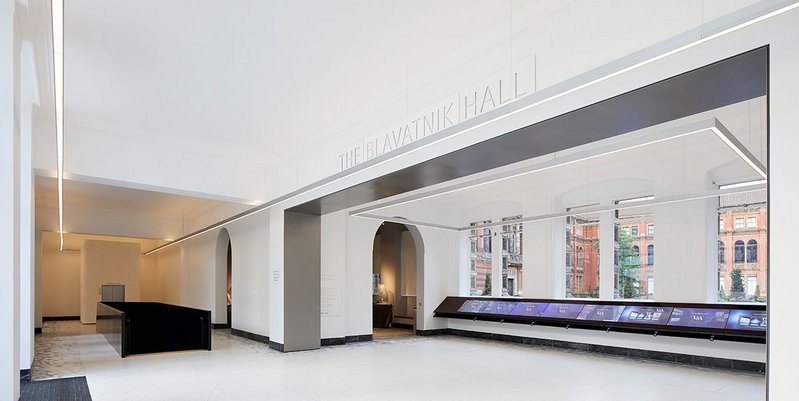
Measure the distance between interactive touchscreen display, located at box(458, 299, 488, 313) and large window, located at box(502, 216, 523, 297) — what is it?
712 millimetres

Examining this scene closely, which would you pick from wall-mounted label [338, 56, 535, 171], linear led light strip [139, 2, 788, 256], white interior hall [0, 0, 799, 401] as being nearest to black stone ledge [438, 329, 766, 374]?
white interior hall [0, 0, 799, 401]

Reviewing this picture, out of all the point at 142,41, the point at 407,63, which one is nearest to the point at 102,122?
the point at 142,41

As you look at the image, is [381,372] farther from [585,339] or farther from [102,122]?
[102,122]

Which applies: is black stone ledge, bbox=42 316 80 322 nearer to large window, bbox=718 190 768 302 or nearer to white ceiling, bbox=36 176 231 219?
white ceiling, bbox=36 176 231 219

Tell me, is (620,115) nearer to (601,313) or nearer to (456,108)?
(456,108)

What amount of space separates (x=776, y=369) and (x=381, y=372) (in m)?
5.47

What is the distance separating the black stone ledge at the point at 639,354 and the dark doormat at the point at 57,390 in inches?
288

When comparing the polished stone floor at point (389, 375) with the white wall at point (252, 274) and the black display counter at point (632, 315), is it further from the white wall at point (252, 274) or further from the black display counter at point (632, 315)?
the white wall at point (252, 274)

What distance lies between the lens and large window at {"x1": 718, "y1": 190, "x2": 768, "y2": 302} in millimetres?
8273

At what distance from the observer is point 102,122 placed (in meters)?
8.02

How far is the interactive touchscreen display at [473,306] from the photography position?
12.0 meters

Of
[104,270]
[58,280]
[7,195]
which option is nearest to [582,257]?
[7,195]

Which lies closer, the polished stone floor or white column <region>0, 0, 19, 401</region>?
white column <region>0, 0, 19, 401</region>

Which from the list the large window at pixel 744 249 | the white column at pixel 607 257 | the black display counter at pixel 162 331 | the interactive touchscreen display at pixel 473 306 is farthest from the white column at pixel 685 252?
the black display counter at pixel 162 331
